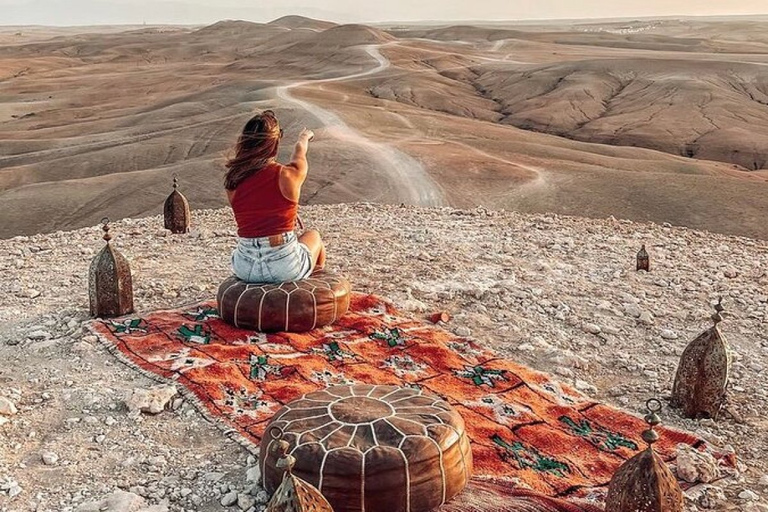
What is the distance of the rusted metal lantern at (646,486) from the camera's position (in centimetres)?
418

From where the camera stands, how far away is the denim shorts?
6.89m

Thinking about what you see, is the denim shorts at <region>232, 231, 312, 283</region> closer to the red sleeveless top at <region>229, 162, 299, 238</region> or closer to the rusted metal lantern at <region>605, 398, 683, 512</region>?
the red sleeveless top at <region>229, 162, 299, 238</region>

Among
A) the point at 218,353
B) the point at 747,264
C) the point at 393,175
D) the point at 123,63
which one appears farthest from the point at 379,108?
the point at 123,63

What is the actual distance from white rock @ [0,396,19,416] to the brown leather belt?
2479 mm

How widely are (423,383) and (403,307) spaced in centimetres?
194

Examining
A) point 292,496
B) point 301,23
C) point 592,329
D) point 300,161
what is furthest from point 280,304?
point 301,23

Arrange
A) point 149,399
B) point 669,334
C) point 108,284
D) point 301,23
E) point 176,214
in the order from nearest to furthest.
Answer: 1. point 149,399
2. point 108,284
3. point 669,334
4. point 176,214
5. point 301,23

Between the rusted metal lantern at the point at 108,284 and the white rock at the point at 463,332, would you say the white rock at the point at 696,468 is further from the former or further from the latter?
the rusted metal lantern at the point at 108,284

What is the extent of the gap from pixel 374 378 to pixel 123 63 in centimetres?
8428

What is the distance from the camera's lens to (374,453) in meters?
4.21

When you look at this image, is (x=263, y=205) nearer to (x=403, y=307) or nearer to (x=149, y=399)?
(x=149, y=399)

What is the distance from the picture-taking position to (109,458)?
501cm

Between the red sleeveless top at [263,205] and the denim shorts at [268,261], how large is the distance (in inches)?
4.0

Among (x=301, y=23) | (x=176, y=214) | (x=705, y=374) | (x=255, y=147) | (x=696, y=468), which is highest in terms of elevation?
(x=255, y=147)
